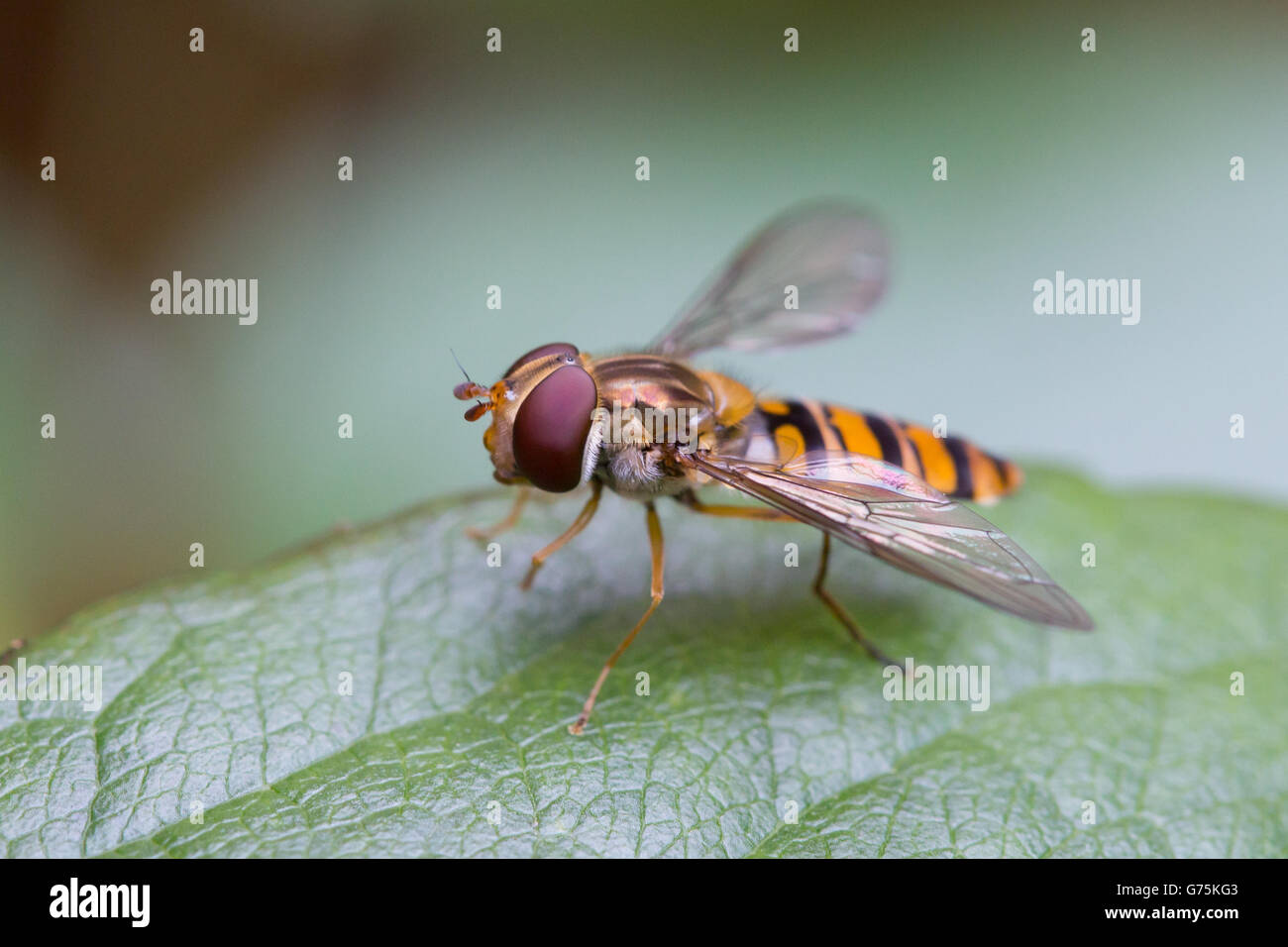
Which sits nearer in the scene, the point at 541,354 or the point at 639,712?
the point at 639,712

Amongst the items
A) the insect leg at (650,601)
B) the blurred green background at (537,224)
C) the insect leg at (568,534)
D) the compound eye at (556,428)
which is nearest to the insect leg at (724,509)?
the insect leg at (650,601)

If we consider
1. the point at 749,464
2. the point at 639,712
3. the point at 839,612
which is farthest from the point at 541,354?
the point at 839,612

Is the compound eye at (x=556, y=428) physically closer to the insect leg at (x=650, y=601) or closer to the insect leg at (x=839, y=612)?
the insect leg at (x=650, y=601)

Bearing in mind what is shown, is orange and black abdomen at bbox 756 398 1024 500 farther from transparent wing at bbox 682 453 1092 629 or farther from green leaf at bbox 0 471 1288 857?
green leaf at bbox 0 471 1288 857

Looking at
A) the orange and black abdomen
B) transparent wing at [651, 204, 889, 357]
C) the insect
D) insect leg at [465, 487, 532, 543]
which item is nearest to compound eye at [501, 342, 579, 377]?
the insect

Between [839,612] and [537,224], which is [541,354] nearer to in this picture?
[839,612]
